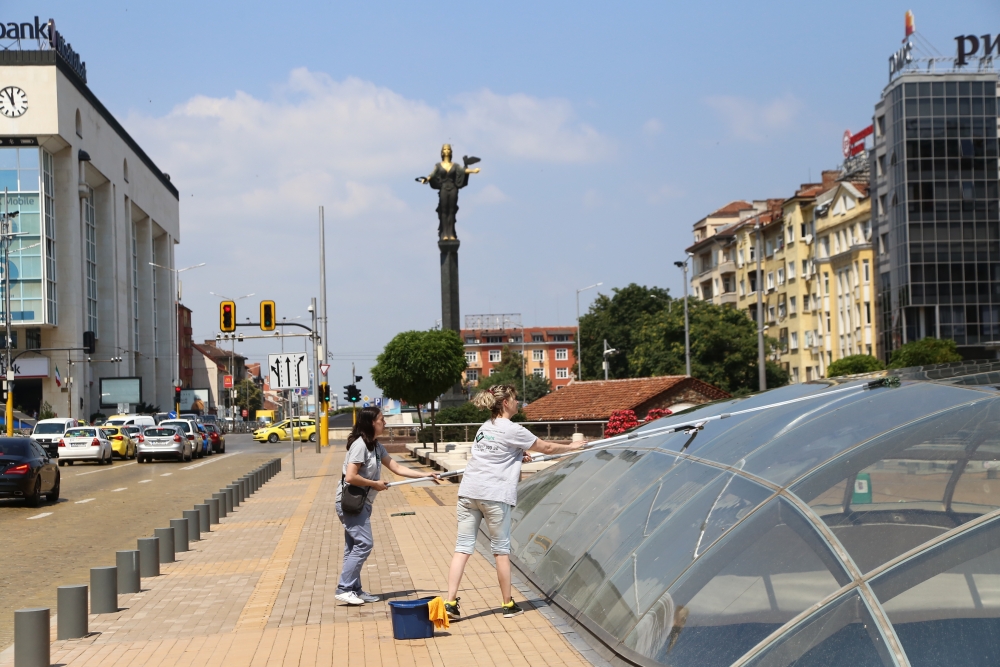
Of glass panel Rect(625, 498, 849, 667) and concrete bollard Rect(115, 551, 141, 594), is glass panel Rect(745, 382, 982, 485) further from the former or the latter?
concrete bollard Rect(115, 551, 141, 594)

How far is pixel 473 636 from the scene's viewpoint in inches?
336

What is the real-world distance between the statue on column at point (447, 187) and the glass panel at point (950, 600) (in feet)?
162

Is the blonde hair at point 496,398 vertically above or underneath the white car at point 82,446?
above

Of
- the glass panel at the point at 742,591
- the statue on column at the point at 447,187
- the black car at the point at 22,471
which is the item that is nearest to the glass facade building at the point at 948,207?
the statue on column at the point at 447,187

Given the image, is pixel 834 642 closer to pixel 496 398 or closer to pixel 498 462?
pixel 498 462

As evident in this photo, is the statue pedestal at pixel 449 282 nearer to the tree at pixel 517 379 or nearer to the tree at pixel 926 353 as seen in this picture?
the tree at pixel 926 353

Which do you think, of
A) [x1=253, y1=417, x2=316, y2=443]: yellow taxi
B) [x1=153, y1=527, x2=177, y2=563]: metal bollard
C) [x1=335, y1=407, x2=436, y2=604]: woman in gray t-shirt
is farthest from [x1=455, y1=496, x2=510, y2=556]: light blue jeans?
[x1=253, y1=417, x2=316, y2=443]: yellow taxi

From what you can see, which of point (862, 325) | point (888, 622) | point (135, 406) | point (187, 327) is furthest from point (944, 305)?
point (187, 327)

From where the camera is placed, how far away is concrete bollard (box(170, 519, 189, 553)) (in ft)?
49.8

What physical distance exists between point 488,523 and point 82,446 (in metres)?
39.2

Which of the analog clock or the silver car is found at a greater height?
the analog clock

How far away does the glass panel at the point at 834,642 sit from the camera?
5703mm

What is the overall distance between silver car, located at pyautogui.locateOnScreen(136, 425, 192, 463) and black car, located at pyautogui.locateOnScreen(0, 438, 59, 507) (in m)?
22.7

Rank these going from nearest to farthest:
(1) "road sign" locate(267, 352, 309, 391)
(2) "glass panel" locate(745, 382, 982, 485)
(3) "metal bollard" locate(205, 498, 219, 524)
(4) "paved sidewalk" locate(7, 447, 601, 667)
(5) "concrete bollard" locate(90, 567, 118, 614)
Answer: (2) "glass panel" locate(745, 382, 982, 485)
(4) "paved sidewalk" locate(7, 447, 601, 667)
(5) "concrete bollard" locate(90, 567, 118, 614)
(3) "metal bollard" locate(205, 498, 219, 524)
(1) "road sign" locate(267, 352, 309, 391)
